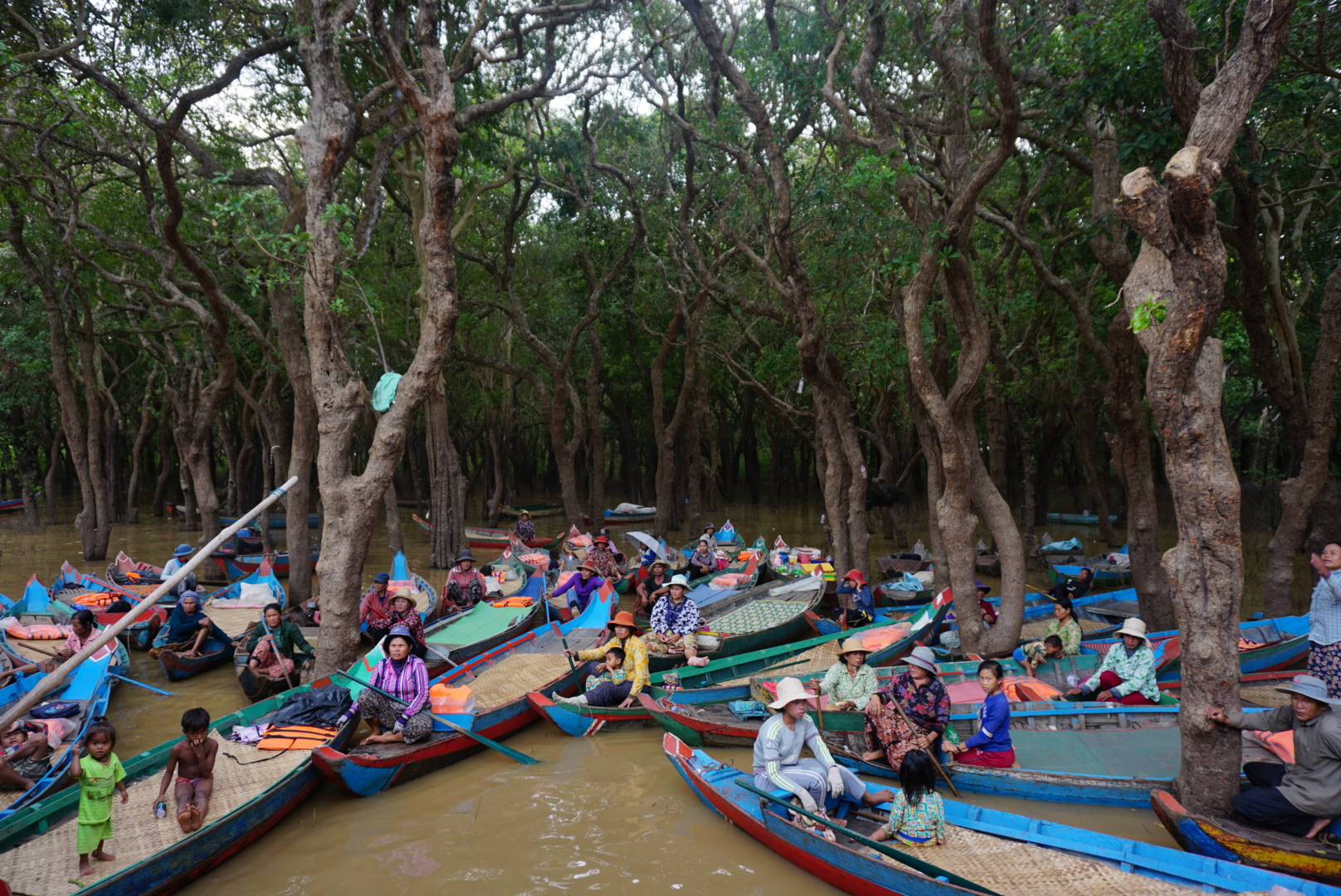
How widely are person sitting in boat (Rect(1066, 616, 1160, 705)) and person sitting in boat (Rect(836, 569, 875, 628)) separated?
3.92m

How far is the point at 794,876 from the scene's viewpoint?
561 cm

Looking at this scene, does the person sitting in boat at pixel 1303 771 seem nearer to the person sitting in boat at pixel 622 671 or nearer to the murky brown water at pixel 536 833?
the murky brown water at pixel 536 833

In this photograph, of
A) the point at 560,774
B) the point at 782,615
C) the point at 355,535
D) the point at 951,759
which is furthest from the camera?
the point at 782,615

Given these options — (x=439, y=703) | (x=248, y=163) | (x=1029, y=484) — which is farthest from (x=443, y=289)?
(x=1029, y=484)

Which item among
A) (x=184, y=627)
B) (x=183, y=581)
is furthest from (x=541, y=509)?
(x=184, y=627)

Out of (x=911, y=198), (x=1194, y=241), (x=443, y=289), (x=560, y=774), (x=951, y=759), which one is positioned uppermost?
(x=911, y=198)

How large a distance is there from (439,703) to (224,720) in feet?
6.17

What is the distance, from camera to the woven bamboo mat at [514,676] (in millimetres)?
9062

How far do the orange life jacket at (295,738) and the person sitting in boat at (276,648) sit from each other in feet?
6.78

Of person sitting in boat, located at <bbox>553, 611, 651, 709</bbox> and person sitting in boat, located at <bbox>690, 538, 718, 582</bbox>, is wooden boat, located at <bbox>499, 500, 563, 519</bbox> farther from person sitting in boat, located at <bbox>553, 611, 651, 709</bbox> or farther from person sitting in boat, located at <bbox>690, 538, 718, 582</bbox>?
person sitting in boat, located at <bbox>553, 611, 651, 709</bbox>

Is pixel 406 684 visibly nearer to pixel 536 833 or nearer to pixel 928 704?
pixel 536 833

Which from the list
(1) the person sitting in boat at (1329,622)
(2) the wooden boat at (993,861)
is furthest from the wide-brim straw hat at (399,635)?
(1) the person sitting in boat at (1329,622)

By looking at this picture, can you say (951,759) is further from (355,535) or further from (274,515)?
(274,515)

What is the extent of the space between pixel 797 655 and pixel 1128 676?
3.70 metres
